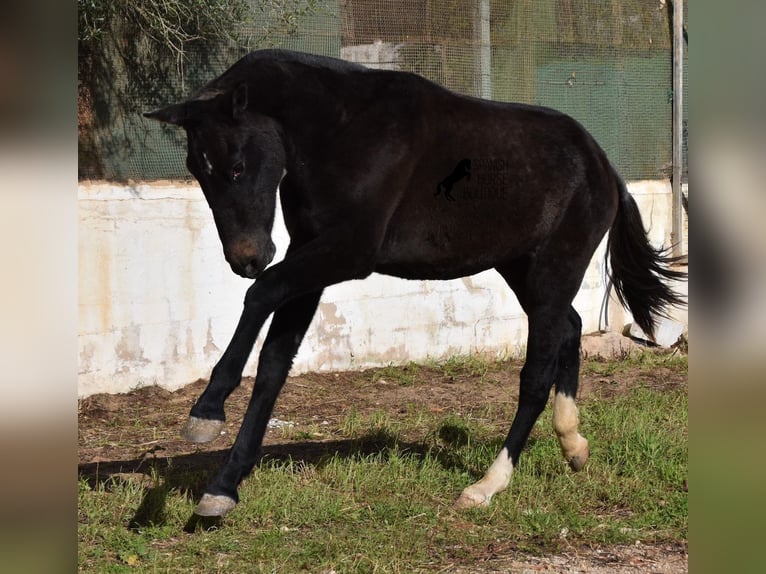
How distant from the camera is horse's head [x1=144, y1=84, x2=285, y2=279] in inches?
144

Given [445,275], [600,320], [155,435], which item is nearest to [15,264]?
[445,275]

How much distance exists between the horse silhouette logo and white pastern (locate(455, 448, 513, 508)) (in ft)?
4.26

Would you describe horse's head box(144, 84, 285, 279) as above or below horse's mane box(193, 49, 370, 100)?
below

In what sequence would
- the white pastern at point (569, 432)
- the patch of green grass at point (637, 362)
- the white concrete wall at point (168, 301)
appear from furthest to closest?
the patch of green grass at point (637, 362)
the white concrete wall at point (168, 301)
the white pastern at point (569, 432)

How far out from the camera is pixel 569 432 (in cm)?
475

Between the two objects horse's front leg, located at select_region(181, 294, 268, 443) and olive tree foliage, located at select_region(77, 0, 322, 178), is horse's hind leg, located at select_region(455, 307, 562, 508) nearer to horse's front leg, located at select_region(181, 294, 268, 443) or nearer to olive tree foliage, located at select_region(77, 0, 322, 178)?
horse's front leg, located at select_region(181, 294, 268, 443)

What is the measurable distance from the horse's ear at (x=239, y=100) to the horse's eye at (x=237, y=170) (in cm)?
18

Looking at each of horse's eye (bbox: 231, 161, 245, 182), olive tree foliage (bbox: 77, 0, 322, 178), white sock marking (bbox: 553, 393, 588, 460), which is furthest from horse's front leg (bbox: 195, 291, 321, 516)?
olive tree foliage (bbox: 77, 0, 322, 178)

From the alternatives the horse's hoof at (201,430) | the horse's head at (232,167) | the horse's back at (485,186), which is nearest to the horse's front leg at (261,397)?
the horse's hoof at (201,430)

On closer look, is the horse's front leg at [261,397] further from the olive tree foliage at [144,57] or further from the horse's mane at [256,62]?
the olive tree foliage at [144,57]

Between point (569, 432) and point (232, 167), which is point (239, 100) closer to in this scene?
point (232, 167)

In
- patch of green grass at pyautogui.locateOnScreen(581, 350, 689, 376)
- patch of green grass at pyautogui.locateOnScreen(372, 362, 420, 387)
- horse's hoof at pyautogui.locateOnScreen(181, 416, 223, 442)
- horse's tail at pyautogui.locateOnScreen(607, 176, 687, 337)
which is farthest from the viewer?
patch of green grass at pyautogui.locateOnScreen(581, 350, 689, 376)

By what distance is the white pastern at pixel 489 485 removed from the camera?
440 centimetres

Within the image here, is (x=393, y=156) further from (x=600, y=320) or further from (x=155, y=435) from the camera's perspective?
(x=600, y=320)
